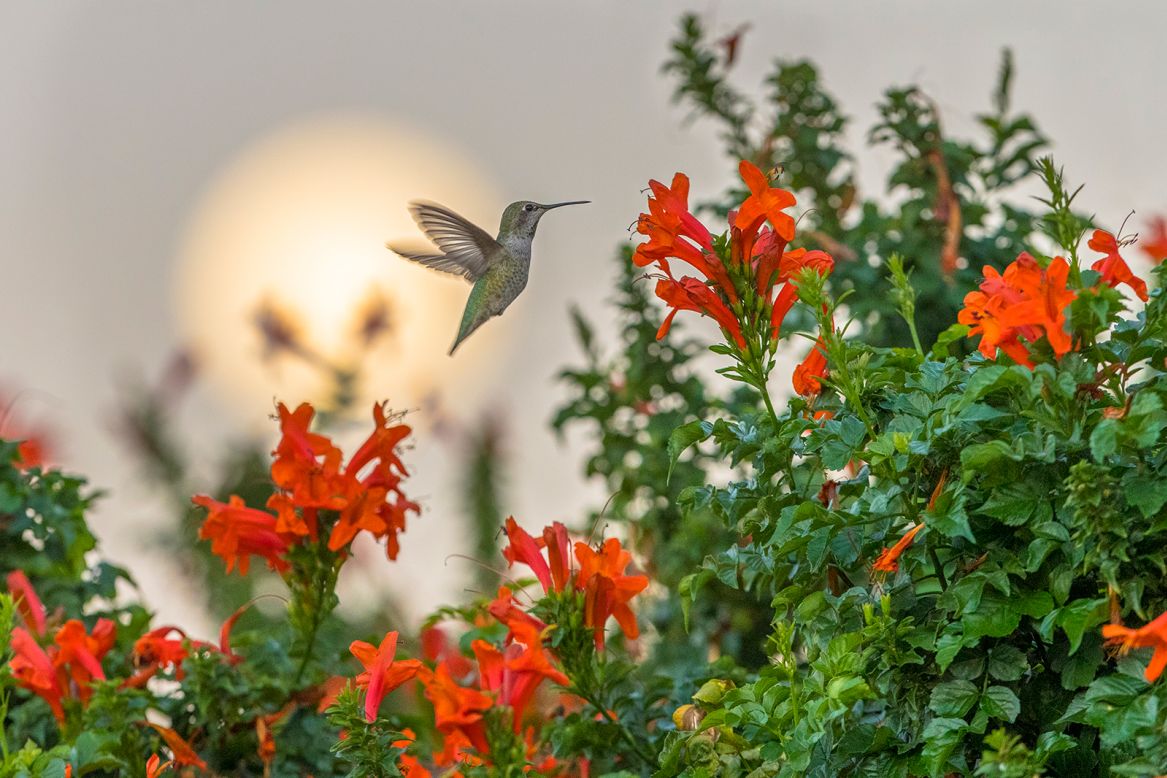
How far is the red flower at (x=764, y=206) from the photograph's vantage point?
6.44 ft

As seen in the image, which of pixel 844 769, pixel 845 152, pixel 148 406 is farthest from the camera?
pixel 148 406

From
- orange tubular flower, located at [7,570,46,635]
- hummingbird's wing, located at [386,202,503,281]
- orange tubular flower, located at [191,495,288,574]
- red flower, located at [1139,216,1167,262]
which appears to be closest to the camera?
orange tubular flower, located at [191,495,288,574]

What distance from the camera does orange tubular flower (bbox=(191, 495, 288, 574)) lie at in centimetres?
256

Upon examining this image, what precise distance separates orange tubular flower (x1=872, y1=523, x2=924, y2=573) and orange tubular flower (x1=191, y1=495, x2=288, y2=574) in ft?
4.14

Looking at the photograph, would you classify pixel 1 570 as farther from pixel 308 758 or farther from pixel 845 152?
pixel 845 152

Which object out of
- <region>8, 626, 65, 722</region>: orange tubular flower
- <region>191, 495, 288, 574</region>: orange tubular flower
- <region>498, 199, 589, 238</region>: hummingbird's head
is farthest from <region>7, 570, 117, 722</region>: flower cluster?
<region>498, 199, 589, 238</region>: hummingbird's head

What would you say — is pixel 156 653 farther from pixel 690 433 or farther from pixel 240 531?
pixel 690 433

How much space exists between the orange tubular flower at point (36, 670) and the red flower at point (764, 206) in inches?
63.8

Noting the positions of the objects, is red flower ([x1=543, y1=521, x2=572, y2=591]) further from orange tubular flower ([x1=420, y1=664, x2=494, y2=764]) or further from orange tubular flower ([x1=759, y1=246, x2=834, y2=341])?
orange tubular flower ([x1=759, y1=246, x2=834, y2=341])

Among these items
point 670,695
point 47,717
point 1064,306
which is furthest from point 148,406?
point 1064,306

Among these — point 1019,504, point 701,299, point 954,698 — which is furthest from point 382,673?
point 1019,504

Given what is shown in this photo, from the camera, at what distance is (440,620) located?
2.63 metres

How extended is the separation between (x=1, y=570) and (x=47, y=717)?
1.46 feet

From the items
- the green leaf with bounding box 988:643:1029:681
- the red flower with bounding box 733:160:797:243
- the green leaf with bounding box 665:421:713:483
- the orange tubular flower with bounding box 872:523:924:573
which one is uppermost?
the red flower with bounding box 733:160:797:243
